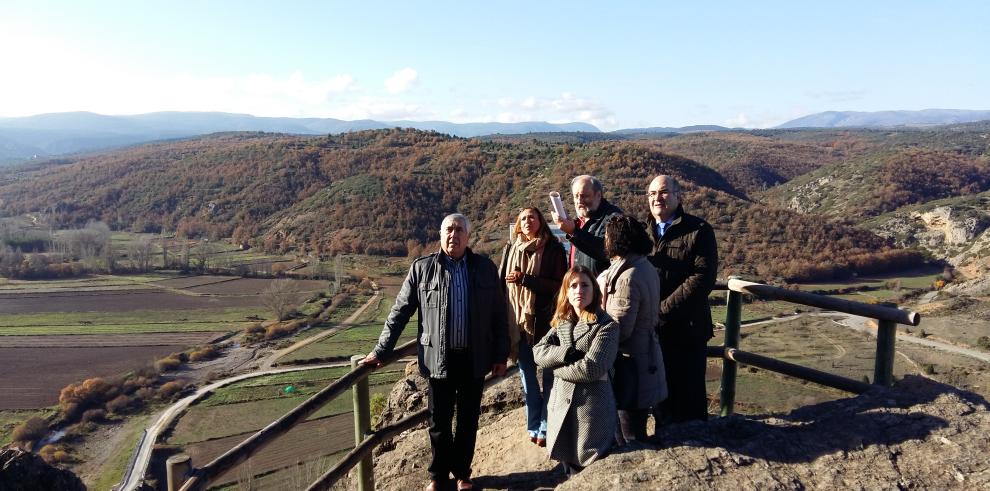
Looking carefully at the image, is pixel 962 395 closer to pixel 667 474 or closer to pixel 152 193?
pixel 667 474

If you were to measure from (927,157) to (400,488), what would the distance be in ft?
321

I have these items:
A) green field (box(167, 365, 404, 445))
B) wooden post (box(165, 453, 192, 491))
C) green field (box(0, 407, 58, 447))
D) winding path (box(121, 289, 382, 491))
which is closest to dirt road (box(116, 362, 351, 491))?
winding path (box(121, 289, 382, 491))

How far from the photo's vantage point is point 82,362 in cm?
4234

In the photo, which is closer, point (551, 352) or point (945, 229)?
point (551, 352)

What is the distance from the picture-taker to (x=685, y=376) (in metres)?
4.06

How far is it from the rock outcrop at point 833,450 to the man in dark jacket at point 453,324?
2.69 feet

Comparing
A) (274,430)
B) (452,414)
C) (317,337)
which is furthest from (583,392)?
(317,337)

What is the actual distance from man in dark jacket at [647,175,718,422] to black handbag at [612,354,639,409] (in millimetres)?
654

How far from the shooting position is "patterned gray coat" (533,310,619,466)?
3.22 m

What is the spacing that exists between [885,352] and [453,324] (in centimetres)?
284

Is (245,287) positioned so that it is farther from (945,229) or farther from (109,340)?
(945,229)

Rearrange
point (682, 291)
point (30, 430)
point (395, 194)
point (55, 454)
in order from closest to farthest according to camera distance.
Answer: point (682, 291) → point (55, 454) → point (30, 430) → point (395, 194)

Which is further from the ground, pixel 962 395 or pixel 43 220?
pixel 962 395

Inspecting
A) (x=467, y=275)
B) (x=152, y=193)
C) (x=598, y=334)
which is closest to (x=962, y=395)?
(x=598, y=334)
